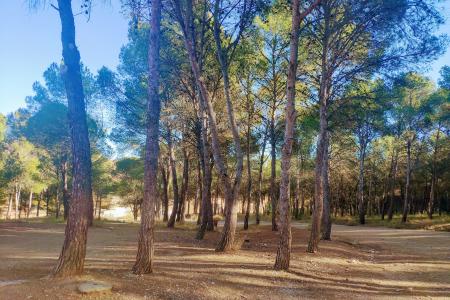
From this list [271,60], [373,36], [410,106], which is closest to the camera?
[373,36]

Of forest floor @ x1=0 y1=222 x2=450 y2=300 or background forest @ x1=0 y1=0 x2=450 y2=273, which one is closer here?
forest floor @ x1=0 y1=222 x2=450 y2=300

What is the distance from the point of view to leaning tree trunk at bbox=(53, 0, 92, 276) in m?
6.73

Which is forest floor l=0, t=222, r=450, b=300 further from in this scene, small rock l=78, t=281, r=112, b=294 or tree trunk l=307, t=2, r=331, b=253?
tree trunk l=307, t=2, r=331, b=253

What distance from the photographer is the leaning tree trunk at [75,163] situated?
22.1ft

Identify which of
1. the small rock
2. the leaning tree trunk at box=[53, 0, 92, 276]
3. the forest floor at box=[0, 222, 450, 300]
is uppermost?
the leaning tree trunk at box=[53, 0, 92, 276]

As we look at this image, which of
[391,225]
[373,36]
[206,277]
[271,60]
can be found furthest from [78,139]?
[391,225]

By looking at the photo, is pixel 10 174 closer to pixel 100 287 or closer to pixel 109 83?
pixel 109 83

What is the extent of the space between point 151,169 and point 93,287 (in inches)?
98.5

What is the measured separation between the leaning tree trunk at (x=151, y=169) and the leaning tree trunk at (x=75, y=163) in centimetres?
107

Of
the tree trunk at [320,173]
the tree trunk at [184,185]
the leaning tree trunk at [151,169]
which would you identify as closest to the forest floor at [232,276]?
the leaning tree trunk at [151,169]

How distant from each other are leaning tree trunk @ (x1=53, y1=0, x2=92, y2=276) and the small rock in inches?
31.3

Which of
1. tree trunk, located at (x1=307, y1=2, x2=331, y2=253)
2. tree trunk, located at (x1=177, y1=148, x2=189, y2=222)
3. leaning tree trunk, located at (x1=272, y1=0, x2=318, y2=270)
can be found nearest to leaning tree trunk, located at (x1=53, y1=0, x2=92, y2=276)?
leaning tree trunk, located at (x1=272, y1=0, x2=318, y2=270)

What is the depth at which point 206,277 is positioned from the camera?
786 cm

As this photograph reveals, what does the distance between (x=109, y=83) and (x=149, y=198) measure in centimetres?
1714
